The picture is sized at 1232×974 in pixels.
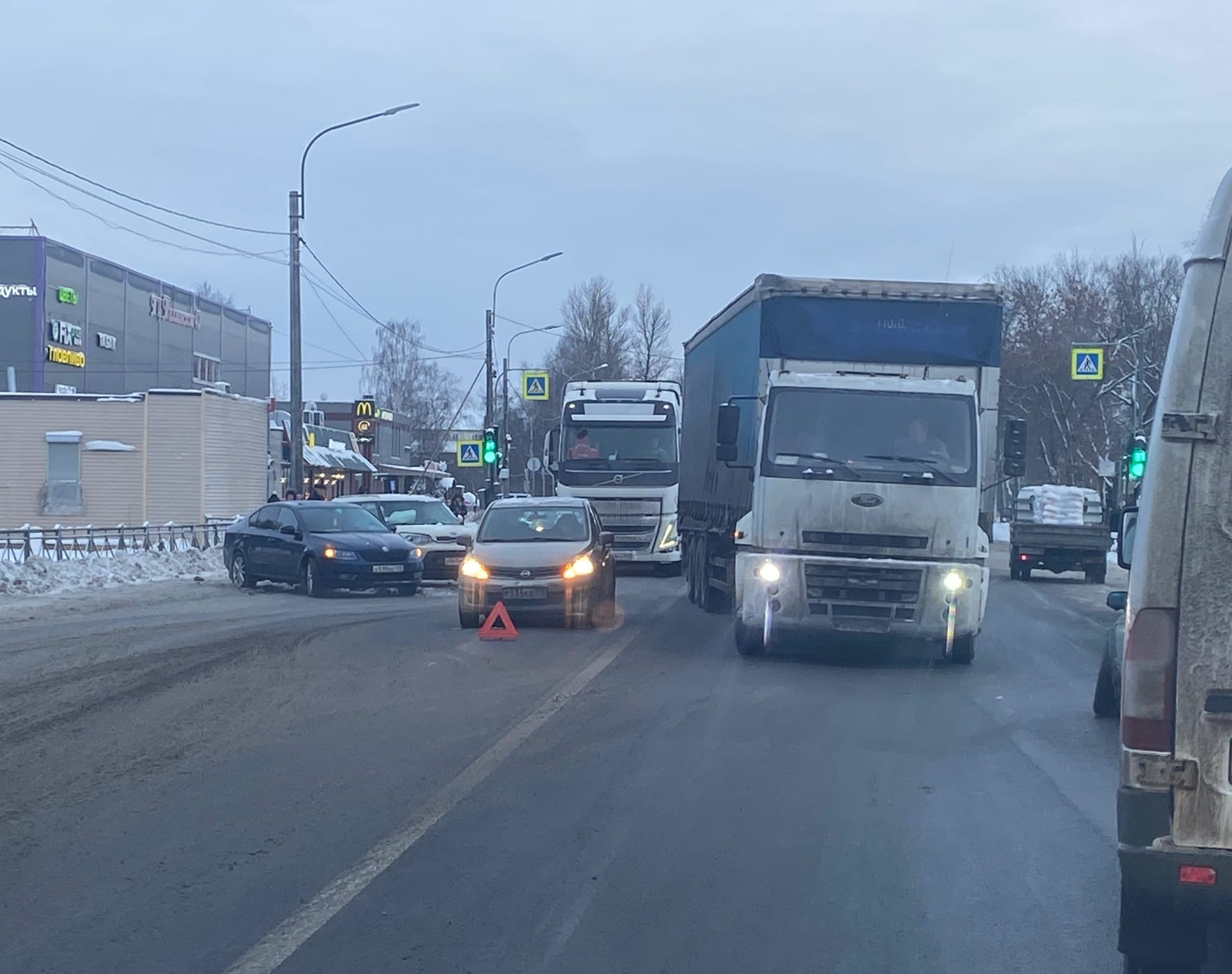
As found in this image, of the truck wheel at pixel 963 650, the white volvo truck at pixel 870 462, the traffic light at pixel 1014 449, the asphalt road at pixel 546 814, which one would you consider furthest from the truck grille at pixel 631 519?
the truck wheel at pixel 963 650

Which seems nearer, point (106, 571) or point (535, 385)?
point (106, 571)

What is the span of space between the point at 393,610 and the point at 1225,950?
15734 mm

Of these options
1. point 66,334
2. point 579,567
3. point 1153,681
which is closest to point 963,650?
point 579,567

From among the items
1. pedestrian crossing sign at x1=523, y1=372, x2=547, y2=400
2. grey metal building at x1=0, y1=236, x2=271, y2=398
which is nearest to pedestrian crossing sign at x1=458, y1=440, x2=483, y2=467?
pedestrian crossing sign at x1=523, y1=372, x2=547, y2=400

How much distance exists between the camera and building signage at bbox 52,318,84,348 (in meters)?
57.5

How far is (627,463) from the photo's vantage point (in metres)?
27.5

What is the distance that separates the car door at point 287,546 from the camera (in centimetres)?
2367

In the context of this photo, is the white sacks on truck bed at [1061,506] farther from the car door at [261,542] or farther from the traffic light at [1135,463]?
the car door at [261,542]

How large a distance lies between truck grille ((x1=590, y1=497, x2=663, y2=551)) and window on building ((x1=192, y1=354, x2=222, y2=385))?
4864 centimetres

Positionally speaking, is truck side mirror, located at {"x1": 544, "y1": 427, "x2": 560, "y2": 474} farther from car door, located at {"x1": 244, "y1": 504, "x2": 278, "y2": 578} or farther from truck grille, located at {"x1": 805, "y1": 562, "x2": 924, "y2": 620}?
truck grille, located at {"x1": 805, "y1": 562, "x2": 924, "y2": 620}

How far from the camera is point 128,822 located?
739 cm

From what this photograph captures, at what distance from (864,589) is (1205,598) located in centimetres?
929

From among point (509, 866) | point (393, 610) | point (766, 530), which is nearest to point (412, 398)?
point (393, 610)

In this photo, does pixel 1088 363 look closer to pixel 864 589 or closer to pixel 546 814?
pixel 864 589
